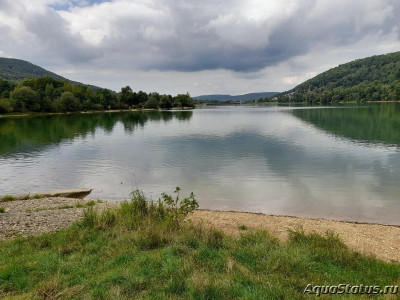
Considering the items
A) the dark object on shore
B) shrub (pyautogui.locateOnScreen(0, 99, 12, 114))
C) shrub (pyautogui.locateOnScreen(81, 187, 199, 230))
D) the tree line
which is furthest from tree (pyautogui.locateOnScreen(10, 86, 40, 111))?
shrub (pyautogui.locateOnScreen(81, 187, 199, 230))

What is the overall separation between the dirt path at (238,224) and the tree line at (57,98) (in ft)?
364

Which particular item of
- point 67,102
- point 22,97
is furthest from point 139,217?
point 67,102

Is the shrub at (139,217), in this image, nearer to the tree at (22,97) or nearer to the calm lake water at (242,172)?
the calm lake water at (242,172)

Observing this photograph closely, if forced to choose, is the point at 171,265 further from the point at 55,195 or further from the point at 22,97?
the point at 22,97

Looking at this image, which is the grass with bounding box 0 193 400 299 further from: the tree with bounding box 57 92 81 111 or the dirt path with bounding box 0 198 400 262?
the tree with bounding box 57 92 81 111

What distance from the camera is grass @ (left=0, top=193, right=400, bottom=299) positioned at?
19.0 ft

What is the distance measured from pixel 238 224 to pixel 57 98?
471ft

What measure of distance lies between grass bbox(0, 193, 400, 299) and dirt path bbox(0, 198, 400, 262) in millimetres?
1777

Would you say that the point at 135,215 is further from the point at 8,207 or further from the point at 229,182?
the point at 229,182

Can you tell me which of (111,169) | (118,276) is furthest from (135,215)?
(111,169)

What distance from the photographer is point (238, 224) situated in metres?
13.2

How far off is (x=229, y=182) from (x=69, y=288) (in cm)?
1687

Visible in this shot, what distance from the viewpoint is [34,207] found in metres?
14.9

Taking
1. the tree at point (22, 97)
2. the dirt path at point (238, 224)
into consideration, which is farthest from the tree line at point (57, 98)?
the dirt path at point (238, 224)
